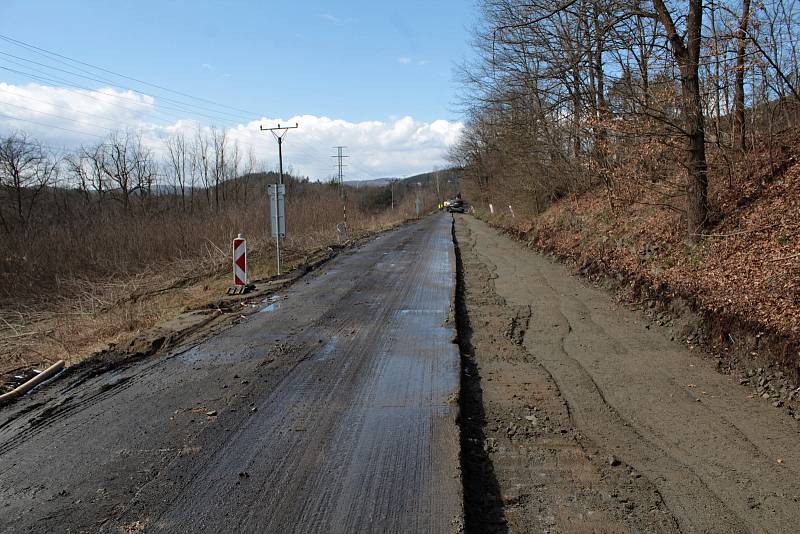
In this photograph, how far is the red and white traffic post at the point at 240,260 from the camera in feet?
41.6

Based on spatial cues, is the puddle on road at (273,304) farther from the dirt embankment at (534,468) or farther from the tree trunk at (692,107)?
the tree trunk at (692,107)

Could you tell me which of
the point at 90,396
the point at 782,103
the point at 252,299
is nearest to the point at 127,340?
the point at 90,396

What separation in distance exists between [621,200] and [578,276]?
366 centimetres

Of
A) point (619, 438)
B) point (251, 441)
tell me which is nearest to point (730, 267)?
point (619, 438)

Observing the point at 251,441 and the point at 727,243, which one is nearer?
the point at 251,441

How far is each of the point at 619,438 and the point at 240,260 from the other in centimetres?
991

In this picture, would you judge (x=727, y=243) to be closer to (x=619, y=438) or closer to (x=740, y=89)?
(x=740, y=89)

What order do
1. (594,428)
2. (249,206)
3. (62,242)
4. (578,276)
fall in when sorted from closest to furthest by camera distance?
(594,428) < (578,276) < (62,242) < (249,206)

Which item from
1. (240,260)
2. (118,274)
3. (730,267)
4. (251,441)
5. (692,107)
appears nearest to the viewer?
(251,441)

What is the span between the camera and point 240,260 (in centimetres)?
1290

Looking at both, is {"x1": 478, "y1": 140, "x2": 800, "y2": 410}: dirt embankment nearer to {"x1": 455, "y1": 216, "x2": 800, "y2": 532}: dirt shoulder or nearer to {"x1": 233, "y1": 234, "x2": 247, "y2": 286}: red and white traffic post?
{"x1": 455, "y1": 216, "x2": 800, "y2": 532}: dirt shoulder

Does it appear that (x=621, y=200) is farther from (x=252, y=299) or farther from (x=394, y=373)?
(x=394, y=373)

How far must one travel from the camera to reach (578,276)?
1402cm

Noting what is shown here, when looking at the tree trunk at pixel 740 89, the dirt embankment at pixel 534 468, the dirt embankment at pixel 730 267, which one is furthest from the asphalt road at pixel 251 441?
the tree trunk at pixel 740 89
